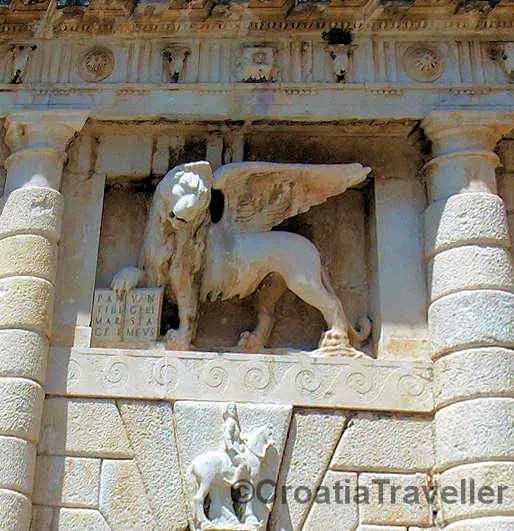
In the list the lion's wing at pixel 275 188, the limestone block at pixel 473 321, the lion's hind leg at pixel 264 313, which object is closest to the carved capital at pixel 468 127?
the lion's wing at pixel 275 188

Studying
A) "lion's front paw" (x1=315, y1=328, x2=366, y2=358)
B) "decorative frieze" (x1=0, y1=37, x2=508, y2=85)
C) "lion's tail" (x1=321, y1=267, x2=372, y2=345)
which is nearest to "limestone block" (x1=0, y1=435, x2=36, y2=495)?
"lion's front paw" (x1=315, y1=328, x2=366, y2=358)

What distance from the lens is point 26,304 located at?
21.5 ft

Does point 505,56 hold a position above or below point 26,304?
above

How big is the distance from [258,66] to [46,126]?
168 cm

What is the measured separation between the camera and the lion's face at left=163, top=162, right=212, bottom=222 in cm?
676

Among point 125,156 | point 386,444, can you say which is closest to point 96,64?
point 125,156

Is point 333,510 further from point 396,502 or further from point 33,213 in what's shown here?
point 33,213

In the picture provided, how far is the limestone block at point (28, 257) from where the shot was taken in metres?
6.66

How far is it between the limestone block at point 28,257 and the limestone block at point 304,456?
6.70ft

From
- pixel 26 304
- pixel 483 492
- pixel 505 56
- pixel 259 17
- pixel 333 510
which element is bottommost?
pixel 333 510

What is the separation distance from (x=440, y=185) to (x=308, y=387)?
182 cm

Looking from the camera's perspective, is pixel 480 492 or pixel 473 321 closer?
pixel 480 492

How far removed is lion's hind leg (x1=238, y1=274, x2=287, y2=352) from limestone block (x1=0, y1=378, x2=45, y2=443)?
150 centimetres

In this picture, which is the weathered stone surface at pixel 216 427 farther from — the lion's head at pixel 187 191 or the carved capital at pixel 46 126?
the carved capital at pixel 46 126
